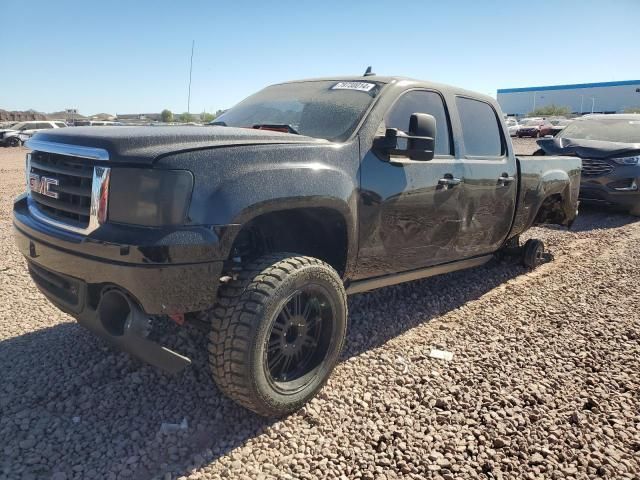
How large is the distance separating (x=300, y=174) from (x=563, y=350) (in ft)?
7.72

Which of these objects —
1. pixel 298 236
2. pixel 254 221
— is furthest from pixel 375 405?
pixel 254 221

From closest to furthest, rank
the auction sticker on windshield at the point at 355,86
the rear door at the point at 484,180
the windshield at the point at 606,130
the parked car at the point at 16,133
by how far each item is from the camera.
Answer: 1. the auction sticker on windshield at the point at 355,86
2. the rear door at the point at 484,180
3. the windshield at the point at 606,130
4. the parked car at the point at 16,133

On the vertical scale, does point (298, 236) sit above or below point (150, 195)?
below

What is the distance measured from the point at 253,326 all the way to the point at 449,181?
2.07m

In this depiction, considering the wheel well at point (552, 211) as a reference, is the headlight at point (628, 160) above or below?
above

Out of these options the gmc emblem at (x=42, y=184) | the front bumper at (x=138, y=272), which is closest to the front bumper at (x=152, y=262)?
the front bumper at (x=138, y=272)

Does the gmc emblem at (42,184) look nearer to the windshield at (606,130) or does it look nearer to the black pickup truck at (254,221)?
the black pickup truck at (254,221)

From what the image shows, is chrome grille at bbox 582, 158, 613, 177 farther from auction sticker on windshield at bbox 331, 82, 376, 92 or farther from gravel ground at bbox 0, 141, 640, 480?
auction sticker on windshield at bbox 331, 82, 376, 92

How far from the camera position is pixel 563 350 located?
12.4 ft

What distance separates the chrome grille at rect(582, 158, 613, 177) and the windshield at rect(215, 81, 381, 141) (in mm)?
6597

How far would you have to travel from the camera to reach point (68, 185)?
2.67 meters

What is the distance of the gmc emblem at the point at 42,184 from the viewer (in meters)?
2.78

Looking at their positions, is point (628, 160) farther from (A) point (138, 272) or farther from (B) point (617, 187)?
(A) point (138, 272)

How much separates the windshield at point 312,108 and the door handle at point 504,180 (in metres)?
1.57
